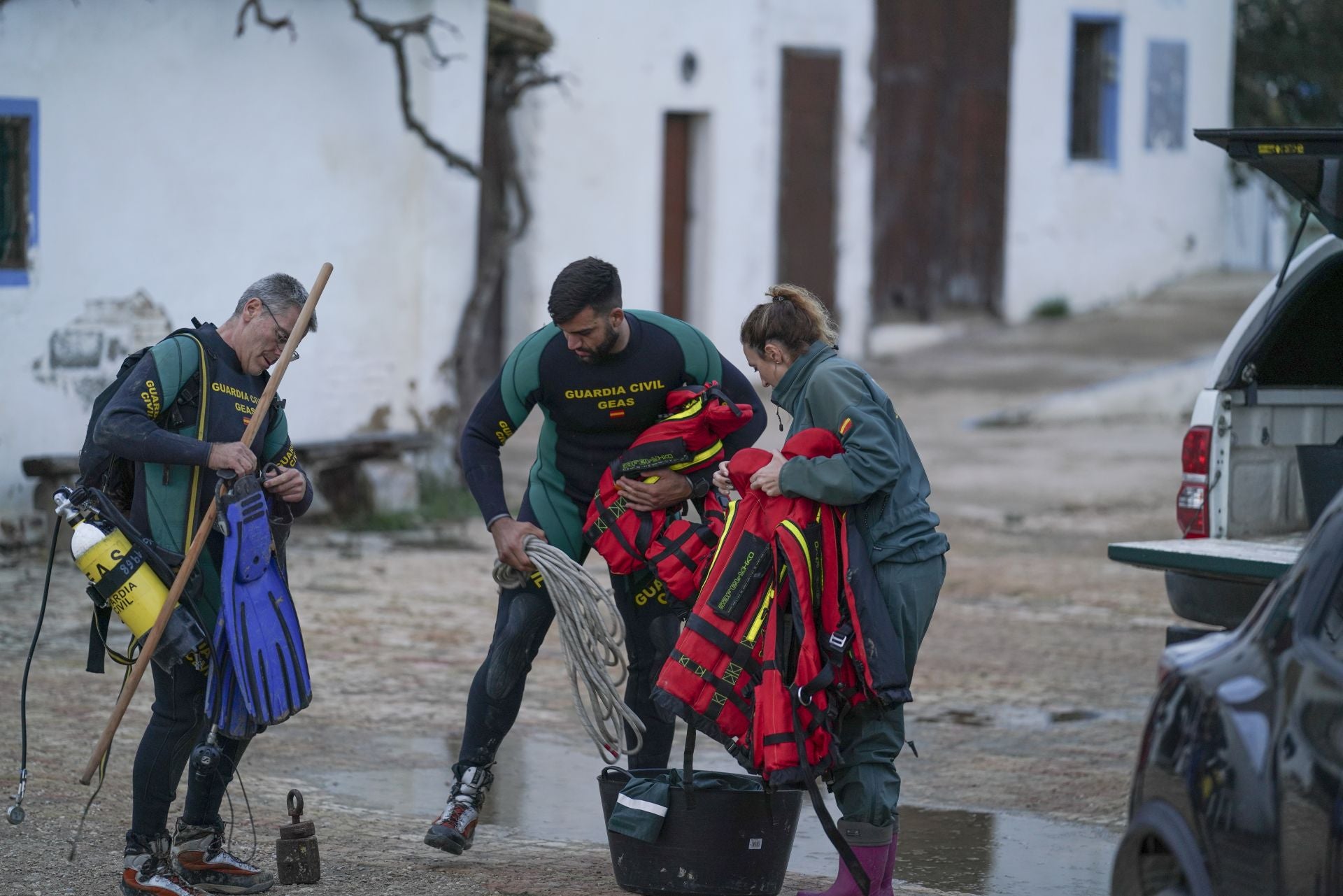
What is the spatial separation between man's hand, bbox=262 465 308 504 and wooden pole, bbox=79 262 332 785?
12cm

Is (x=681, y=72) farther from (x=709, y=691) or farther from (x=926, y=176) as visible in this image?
(x=709, y=691)

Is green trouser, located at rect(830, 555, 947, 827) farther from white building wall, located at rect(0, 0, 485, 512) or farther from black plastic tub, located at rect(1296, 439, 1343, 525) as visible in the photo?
white building wall, located at rect(0, 0, 485, 512)

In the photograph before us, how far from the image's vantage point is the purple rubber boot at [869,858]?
4633 millimetres

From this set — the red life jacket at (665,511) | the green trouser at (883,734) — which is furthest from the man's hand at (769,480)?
the red life jacket at (665,511)

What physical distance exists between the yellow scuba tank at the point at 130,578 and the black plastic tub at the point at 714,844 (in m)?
1.22

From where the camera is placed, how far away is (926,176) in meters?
20.0

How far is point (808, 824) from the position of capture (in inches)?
230

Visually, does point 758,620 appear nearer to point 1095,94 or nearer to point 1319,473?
point 1319,473

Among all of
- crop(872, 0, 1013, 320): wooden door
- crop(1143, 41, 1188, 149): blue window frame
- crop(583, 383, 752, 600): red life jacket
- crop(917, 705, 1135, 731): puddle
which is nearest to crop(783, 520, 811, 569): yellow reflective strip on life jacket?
crop(583, 383, 752, 600): red life jacket

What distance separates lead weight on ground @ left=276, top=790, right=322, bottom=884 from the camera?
4.88 metres

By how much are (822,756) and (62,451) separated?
684 centimetres

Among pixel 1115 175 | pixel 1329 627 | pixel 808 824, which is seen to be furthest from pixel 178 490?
pixel 1115 175

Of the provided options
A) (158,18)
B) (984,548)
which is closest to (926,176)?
(984,548)

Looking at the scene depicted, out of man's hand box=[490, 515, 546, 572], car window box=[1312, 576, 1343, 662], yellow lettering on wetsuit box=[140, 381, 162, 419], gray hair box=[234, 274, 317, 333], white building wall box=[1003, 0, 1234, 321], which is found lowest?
man's hand box=[490, 515, 546, 572]
